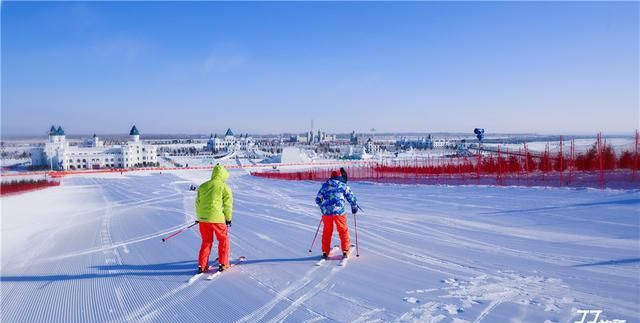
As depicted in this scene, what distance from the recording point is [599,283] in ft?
14.7

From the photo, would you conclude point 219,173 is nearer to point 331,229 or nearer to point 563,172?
point 331,229

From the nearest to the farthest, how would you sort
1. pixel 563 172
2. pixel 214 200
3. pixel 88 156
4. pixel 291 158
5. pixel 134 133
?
pixel 214 200 → pixel 563 172 → pixel 291 158 → pixel 88 156 → pixel 134 133

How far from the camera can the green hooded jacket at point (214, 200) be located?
522 cm

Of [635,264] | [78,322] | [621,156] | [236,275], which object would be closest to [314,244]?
[236,275]

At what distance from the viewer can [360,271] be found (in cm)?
523

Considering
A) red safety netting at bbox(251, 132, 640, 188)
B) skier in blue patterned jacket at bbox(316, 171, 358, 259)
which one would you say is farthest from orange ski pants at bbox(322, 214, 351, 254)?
red safety netting at bbox(251, 132, 640, 188)

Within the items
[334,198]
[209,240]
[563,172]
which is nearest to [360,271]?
[334,198]

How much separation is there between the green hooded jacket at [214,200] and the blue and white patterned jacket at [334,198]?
1275 millimetres

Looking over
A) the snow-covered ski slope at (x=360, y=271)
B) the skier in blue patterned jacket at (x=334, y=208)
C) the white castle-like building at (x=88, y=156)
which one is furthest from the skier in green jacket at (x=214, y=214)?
the white castle-like building at (x=88, y=156)

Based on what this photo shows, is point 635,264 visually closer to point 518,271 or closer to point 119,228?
point 518,271

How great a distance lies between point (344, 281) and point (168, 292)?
6.54 feet

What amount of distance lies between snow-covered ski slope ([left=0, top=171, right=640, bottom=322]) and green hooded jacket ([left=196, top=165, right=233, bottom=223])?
2.46 feet

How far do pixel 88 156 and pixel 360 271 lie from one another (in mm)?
71744

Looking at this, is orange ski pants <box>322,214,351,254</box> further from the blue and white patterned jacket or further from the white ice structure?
the white ice structure
